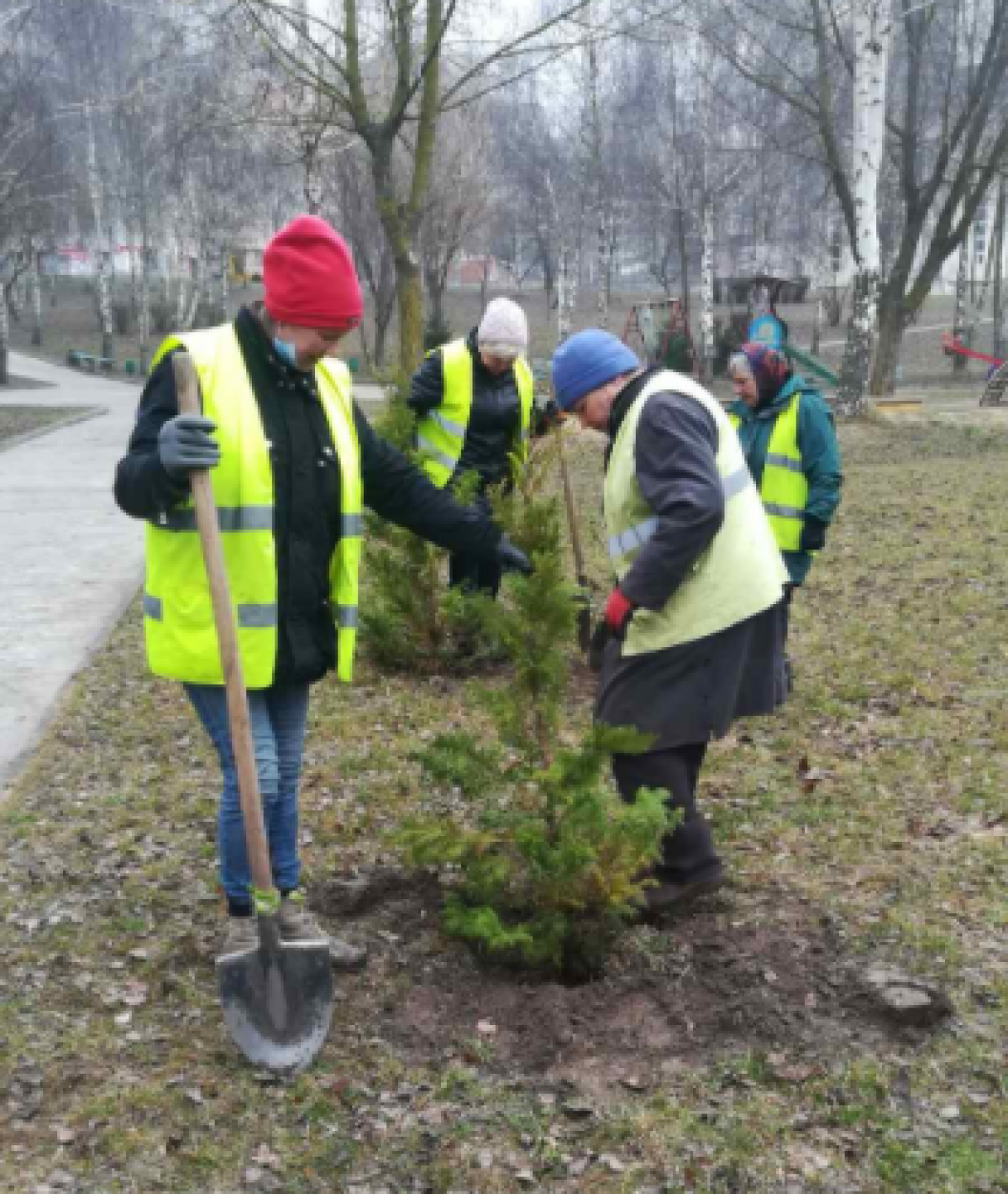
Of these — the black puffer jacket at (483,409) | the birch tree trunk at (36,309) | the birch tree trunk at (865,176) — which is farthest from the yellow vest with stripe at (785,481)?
the birch tree trunk at (36,309)

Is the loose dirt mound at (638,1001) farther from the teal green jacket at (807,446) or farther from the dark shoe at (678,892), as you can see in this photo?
the teal green jacket at (807,446)

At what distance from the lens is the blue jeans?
126 inches

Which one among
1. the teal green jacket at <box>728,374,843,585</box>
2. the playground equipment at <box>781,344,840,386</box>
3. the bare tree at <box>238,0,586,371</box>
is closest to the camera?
the teal green jacket at <box>728,374,843,585</box>

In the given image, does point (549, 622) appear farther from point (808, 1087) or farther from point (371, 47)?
point (371, 47)

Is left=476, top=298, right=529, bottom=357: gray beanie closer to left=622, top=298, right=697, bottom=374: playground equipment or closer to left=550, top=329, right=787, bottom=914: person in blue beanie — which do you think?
left=550, top=329, right=787, bottom=914: person in blue beanie

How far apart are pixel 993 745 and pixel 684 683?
7.67ft

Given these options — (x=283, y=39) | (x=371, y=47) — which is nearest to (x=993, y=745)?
(x=371, y=47)

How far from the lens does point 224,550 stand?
120 inches

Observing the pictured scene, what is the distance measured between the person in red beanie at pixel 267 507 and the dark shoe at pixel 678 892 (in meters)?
1.04

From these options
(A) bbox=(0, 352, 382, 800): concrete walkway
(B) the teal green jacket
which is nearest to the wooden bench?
(A) bbox=(0, 352, 382, 800): concrete walkway

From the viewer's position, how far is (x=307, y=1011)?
10.2 feet

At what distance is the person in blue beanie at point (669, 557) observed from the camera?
3.34 metres

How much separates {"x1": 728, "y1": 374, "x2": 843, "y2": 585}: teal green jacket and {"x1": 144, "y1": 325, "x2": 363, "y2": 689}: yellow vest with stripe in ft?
9.35

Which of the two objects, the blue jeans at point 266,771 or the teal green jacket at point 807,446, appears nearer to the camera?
the blue jeans at point 266,771
